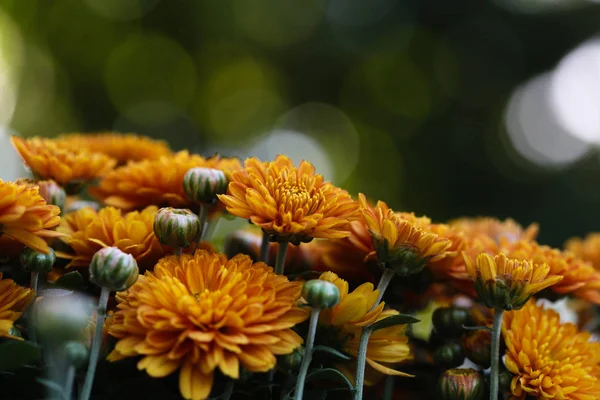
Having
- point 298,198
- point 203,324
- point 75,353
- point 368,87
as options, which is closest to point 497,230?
point 298,198

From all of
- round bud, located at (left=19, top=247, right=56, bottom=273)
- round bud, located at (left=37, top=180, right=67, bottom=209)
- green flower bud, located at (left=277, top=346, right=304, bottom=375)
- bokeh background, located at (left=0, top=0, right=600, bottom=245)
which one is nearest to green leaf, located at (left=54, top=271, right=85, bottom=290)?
round bud, located at (left=19, top=247, right=56, bottom=273)

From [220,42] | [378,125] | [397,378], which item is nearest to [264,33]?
[220,42]

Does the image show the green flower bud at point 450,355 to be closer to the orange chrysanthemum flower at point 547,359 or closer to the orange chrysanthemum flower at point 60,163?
the orange chrysanthemum flower at point 547,359

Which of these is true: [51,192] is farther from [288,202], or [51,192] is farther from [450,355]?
[450,355]

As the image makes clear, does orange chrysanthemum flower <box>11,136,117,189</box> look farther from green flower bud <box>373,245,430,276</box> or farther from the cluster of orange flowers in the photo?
green flower bud <box>373,245,430,276</box>

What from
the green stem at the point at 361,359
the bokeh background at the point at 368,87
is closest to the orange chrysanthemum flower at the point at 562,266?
the green stem at the point at 361,359

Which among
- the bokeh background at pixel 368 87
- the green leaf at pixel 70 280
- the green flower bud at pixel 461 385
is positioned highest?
the bokeh background at pixel 368 87
